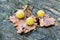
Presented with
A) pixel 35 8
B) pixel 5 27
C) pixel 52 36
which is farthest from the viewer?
pixel 35 8

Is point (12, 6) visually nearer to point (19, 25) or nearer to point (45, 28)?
point (19, 25)

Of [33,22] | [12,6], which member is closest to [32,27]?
[33,22]

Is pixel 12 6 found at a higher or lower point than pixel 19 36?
higher

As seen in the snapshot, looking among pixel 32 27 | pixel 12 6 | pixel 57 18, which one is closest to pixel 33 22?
pixel 32 27

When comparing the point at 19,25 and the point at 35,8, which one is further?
the point at 35,8

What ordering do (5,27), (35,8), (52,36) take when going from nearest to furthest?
(52,36) → (5,27) → (35,8)

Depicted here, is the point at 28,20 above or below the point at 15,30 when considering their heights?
above

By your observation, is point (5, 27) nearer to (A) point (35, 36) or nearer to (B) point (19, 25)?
(B) point (19, 25)
